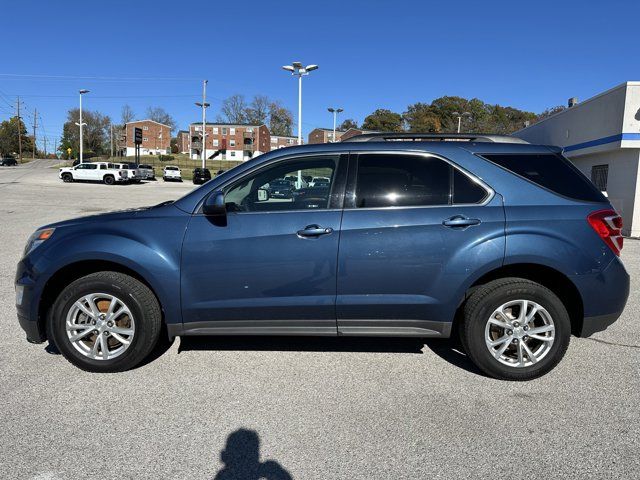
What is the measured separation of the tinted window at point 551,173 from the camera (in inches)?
147

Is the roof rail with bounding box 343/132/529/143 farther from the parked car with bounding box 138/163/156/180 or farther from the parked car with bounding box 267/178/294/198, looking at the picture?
the parked car with bounding box 138/163/156/180

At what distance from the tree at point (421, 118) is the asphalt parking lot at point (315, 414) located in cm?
7215

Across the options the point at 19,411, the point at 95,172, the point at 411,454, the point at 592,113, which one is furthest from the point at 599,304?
the point at 95,172

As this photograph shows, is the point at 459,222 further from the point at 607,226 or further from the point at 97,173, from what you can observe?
the point at 97,173

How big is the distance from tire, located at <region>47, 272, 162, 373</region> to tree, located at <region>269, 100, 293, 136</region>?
114 metres

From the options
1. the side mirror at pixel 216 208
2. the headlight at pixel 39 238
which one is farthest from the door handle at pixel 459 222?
the headlight at pixel 39 238

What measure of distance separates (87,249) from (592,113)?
15.9 m

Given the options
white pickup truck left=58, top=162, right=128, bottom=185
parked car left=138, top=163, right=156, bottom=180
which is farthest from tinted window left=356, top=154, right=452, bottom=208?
parked car left=138, top=163, right=156, bottom=180

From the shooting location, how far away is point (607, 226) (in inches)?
143

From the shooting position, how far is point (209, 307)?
3.67 metres

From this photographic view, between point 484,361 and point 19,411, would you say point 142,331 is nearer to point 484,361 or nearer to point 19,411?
point 19,411

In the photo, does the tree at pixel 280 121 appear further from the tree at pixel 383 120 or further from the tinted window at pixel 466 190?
the tinted window at pixel 466 190

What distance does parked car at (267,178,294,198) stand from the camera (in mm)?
3814

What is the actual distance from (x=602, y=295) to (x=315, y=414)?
7.64 ft
